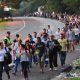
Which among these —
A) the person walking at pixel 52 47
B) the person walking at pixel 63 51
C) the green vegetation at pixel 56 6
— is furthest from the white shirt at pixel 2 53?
the green vegetation at pixel 56 6

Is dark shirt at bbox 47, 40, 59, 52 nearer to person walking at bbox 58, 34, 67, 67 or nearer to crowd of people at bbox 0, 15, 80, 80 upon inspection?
crowd of people at bbox 0, 15, 80, 80

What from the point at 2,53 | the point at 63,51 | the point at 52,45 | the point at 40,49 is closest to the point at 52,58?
the point at 52,45

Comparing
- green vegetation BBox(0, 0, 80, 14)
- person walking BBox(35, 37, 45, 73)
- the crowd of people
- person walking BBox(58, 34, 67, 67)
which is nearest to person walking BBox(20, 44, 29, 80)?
the crowd of people

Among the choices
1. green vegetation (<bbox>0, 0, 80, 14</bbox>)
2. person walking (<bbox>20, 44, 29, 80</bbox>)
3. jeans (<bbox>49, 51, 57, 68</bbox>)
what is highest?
person walking (<bbox>20, 44, 29, 80</bbox>)

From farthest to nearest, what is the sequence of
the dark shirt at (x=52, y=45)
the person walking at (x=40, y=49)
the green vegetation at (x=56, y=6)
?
the green vegetation at (x=56, y=6)
the dark shirt at (x=52, y=45)
the person walking at (x=40, y=49)

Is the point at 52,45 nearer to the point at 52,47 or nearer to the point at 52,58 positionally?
the point at 52,47

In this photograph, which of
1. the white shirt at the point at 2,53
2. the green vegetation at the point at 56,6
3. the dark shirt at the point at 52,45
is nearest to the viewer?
the white shirt at the point at 2,53

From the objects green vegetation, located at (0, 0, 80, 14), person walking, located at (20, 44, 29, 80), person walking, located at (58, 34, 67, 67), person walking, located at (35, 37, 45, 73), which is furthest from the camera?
green vegetation, located at (0, 0, 80, 14)

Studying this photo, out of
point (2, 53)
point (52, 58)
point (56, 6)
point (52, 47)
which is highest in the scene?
point (2, 53)

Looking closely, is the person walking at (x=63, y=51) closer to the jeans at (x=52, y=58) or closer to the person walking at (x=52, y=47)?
the jeans at (x=52, y=58)

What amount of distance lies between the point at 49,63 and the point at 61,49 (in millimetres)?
1066

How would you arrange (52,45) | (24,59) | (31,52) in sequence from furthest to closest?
(52,45), (31,52), (24,59)

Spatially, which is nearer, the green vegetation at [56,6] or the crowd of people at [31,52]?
the crowd of people at [31,52]

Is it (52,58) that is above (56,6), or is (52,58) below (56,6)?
above
